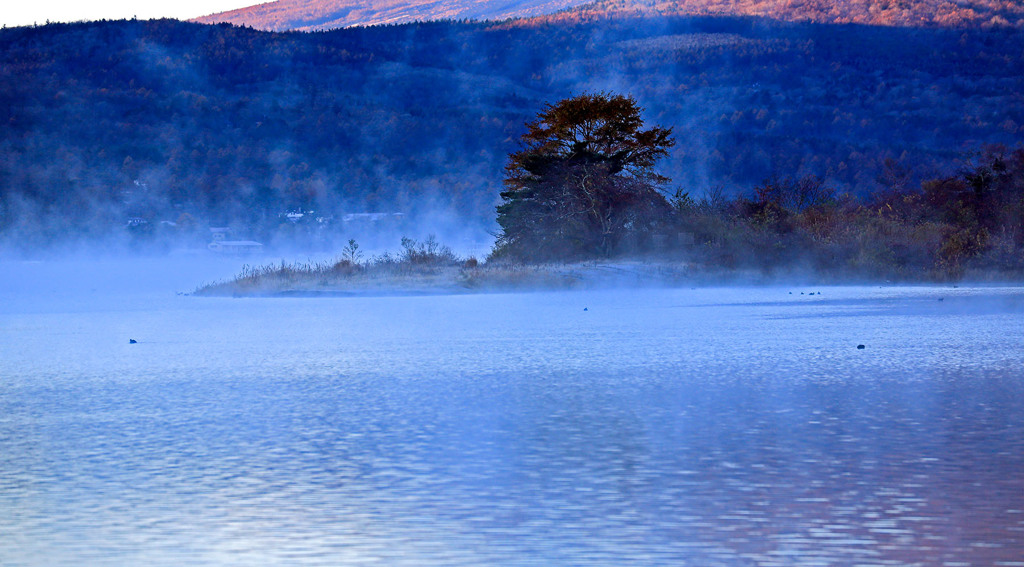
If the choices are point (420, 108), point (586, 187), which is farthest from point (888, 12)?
point (586, 187)

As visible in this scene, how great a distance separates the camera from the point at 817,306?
26.8 metres

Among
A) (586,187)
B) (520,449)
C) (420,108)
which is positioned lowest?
(520,449)

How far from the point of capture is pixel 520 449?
29.6 feet

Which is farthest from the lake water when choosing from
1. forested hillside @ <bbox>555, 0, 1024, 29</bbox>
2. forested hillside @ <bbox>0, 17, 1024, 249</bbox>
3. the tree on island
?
forested hillside @ <bbox>555, 0, 1024, 29</bbox>

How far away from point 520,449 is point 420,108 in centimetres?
9663

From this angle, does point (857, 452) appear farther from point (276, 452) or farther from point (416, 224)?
point (416, 224)

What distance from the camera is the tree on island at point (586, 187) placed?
42312 millimetres

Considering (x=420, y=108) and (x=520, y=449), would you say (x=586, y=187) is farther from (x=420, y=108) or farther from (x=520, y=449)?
(x=420, y=108)

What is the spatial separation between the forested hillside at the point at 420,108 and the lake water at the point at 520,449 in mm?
57108

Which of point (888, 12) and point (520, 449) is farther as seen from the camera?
point (888, 12)

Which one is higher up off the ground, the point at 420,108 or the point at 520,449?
the point at 420,108

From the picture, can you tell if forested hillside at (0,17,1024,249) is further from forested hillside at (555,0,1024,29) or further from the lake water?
the lake water

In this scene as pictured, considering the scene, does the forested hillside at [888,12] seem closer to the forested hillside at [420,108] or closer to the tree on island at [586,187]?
the forested hillside at [420,108]

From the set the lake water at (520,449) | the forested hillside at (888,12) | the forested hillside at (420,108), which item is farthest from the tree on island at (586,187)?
the forested hillside at (888,12)
